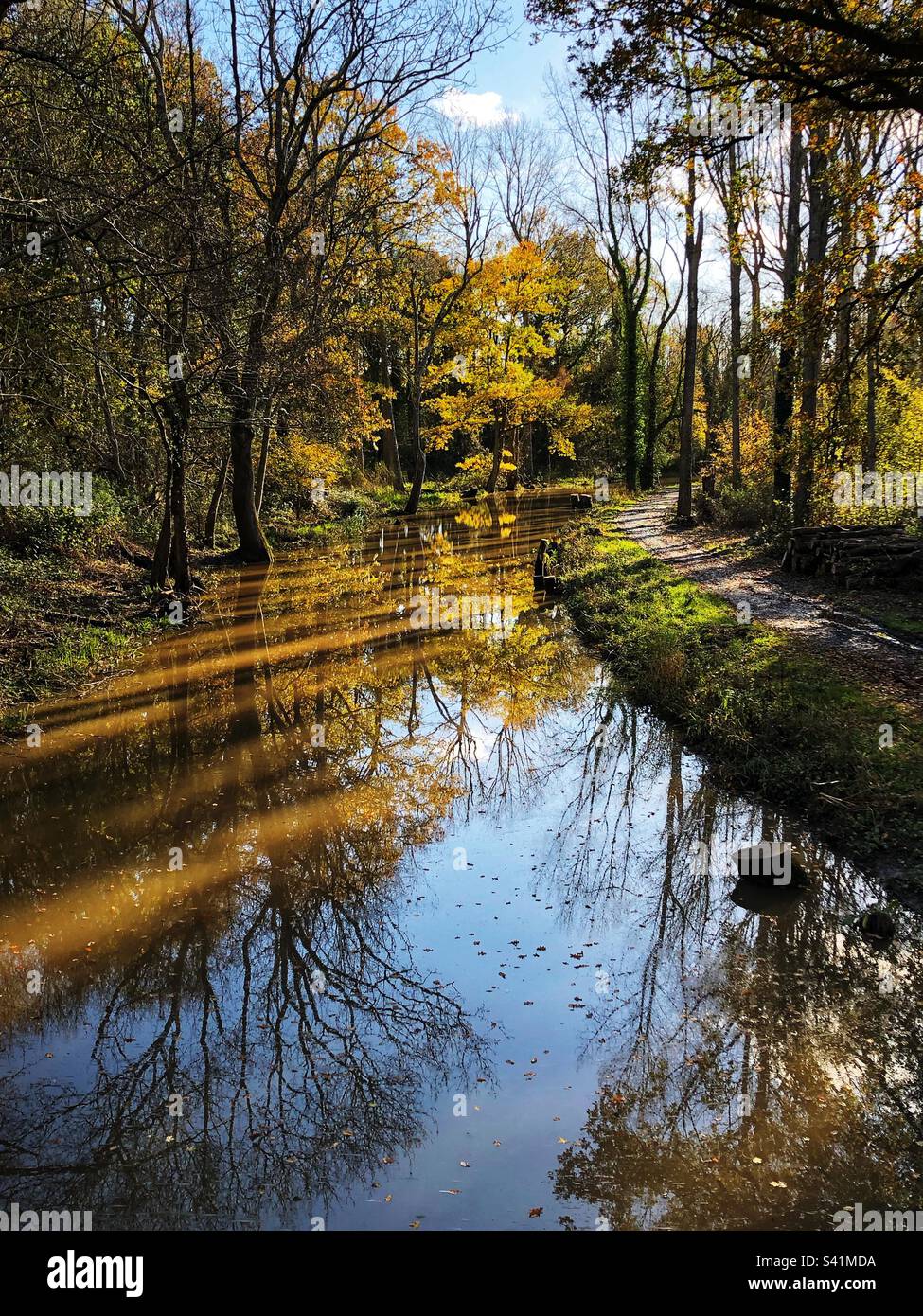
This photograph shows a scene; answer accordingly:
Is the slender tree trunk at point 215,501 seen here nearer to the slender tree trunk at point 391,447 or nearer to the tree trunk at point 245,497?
the tree trunk at point 245,497

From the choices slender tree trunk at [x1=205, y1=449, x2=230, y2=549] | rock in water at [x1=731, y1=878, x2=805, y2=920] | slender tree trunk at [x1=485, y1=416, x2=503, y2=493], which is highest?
slender tree trunk at [x1=485, y1=416, x2=503, y2=493]

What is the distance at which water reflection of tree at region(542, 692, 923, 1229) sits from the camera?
137 inches

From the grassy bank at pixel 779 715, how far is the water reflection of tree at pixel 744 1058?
52 cm

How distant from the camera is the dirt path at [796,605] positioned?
8.94 meters

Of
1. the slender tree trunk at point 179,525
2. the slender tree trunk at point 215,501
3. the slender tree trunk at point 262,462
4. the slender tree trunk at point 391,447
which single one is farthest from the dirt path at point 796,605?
the slender tree trunk at point 391,447

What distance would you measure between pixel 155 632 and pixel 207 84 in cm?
1269

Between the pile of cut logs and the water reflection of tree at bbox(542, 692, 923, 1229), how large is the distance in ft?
24.2

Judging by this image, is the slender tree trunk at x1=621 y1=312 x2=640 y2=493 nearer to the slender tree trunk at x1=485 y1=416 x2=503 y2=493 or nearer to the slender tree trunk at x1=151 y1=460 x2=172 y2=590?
the slender tree trunk at x1=485 y1=416 x2=503 y2=493

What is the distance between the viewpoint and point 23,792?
7.65 metres

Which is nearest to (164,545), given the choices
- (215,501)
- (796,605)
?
(215,501)

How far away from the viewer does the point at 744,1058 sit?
13.9 ft

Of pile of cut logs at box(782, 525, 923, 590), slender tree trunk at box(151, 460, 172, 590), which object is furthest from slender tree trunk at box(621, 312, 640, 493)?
slender tree trunk at box(151, 460, 172, 590)

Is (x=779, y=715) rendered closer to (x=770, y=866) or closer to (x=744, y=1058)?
(x=770, y=866)
